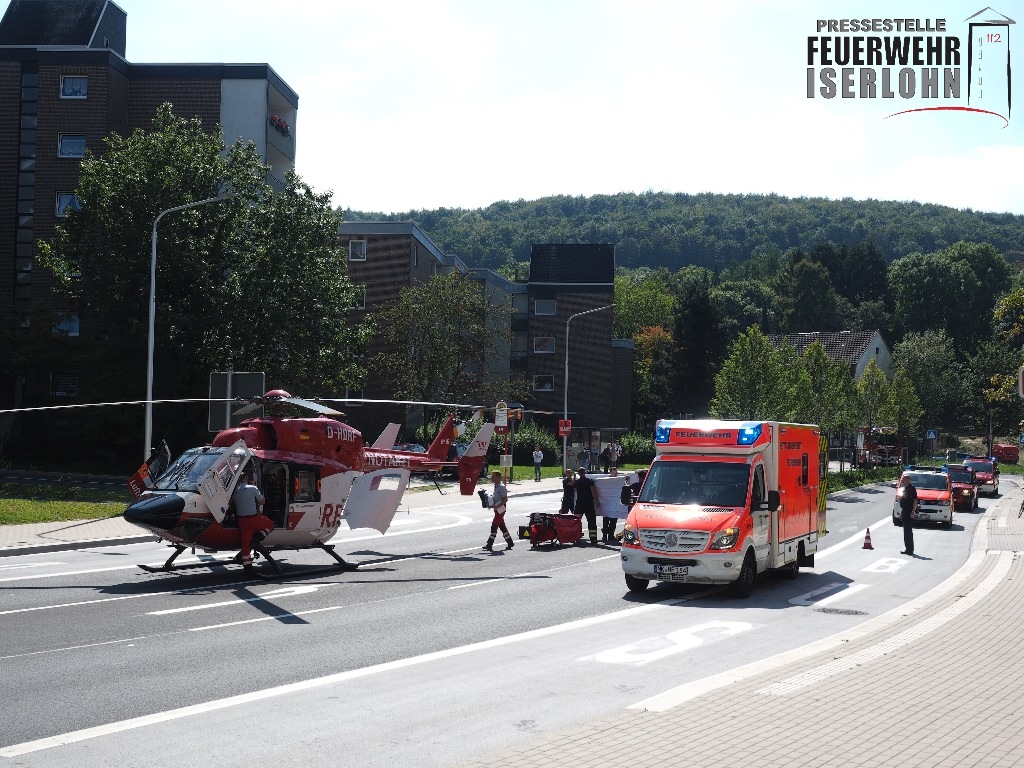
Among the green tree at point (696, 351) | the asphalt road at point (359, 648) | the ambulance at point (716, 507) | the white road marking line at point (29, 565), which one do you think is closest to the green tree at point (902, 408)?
the green tree at point (696, 351)

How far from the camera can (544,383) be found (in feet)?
256

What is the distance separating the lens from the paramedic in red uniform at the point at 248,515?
18203 mm

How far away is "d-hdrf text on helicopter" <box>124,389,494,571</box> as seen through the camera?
17625mm

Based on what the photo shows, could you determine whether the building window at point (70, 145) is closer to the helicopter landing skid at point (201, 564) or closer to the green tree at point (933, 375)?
the helicopter landing skid at point (201, 564)

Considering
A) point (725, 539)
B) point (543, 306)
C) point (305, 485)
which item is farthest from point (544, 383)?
point (725, 539)

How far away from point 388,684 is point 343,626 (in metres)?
3.64

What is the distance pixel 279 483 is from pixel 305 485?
0.59 m

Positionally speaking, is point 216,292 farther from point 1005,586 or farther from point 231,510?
point 1005,586

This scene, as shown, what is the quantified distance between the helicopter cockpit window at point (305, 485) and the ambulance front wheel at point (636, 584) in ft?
20.9

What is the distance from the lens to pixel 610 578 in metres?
19.8

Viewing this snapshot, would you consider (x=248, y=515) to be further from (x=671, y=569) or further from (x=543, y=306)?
(x=543, y=306)

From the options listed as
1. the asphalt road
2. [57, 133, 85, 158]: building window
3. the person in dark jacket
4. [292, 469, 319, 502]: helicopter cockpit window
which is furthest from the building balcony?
[292, 469, 319, 502]: helicopter cockpit window

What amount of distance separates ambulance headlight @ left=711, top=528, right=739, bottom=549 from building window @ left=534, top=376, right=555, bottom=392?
199ft

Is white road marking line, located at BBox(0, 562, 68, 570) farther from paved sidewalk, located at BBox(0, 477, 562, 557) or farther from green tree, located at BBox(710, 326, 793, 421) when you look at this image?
green tree, located at BBox(710, 326, 793, 421)
